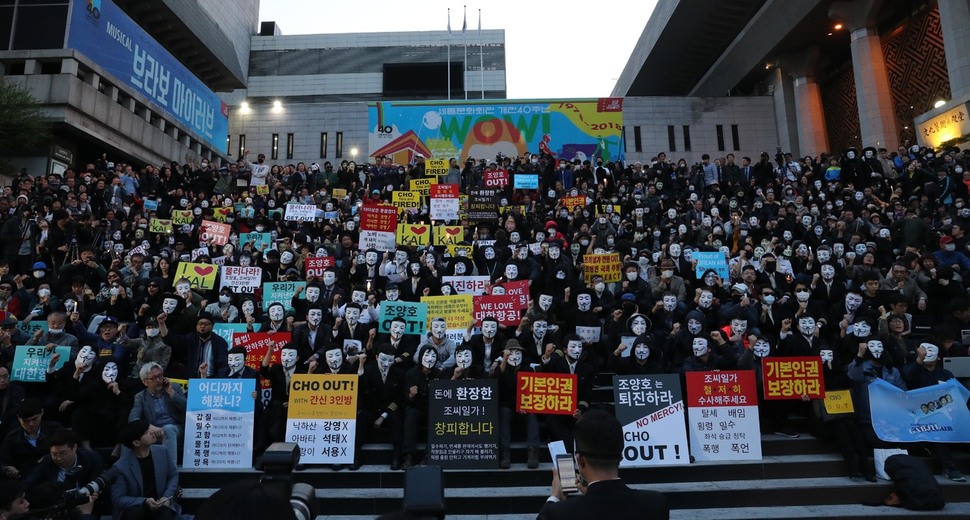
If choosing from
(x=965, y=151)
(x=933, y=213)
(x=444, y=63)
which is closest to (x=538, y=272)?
(x=933, y=213)

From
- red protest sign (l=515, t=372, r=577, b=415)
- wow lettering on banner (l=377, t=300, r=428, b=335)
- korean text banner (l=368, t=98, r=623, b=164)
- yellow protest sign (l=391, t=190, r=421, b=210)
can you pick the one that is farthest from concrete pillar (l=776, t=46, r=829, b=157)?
red protest sign (l=515, t=372, r=577, b=415)

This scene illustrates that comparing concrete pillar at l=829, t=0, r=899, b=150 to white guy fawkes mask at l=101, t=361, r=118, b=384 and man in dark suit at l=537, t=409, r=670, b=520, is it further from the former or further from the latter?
white guy fawkes mask at l=101, t=361, r=118, b=384

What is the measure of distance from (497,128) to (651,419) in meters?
21.3

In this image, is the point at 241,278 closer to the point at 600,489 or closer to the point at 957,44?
the point at 600,489

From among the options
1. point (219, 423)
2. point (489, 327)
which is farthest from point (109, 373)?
point (489, 327)

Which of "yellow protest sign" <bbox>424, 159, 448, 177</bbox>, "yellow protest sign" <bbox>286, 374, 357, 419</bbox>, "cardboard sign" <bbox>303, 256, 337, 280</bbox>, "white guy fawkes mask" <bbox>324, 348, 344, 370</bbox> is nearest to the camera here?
"yellow protest sign" <bbox>286, 374, 357, 419</bbox>

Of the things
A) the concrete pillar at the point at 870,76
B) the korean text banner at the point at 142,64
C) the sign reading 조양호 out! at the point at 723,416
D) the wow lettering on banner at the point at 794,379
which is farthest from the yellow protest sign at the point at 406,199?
the concrete pillar at the point at 870,76

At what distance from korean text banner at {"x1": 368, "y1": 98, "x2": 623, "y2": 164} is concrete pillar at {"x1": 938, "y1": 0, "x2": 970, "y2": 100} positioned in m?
12.0

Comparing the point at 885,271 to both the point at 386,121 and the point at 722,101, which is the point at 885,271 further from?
the point at 722,101

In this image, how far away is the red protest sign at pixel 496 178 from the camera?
19078 millimetres

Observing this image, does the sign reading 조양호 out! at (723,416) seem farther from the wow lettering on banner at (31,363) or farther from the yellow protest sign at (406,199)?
the yellow protest sign at (406,199)

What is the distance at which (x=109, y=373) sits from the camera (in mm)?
7793

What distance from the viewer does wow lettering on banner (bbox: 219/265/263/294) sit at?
11797 millimetres

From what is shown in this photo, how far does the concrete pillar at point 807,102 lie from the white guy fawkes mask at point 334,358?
29.2 meters
